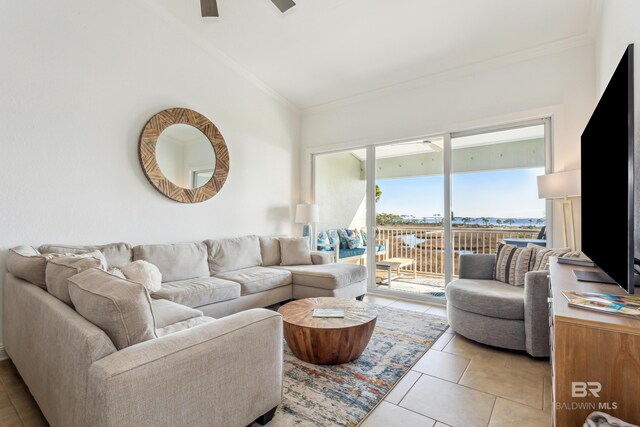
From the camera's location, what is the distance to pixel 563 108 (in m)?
3.06

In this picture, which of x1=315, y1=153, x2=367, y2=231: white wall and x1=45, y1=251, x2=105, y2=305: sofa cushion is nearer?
x1=45, y1=251, x2=105, y2=305: sofa cushion

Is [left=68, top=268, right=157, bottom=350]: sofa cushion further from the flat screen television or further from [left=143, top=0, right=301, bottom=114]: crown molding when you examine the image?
[left=143, top=0, right=301, bottom=114]: crown molding

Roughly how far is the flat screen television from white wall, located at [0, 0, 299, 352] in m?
3.49

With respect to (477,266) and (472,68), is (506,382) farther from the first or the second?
(472,68)

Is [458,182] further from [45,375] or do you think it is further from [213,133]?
[45,375]

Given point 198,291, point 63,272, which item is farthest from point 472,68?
point 63,272

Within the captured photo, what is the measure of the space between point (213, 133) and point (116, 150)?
1107mm

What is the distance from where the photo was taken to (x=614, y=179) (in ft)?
4.11

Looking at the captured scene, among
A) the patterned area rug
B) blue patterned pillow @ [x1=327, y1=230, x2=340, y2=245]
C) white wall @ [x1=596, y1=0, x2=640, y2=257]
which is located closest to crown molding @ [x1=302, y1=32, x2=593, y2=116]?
white wall @ [x1=596, y1=0, x2=640, y2=257]

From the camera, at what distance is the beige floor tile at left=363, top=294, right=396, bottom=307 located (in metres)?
3.74

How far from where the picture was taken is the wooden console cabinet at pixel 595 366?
92 cm

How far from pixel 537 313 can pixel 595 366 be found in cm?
141

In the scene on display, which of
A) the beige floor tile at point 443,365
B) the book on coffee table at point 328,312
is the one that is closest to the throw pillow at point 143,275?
the book on coffee table at point 328,312

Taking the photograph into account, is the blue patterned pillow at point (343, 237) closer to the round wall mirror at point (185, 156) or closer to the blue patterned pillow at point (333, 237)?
the blue patterned pillow at point (333, 237)
